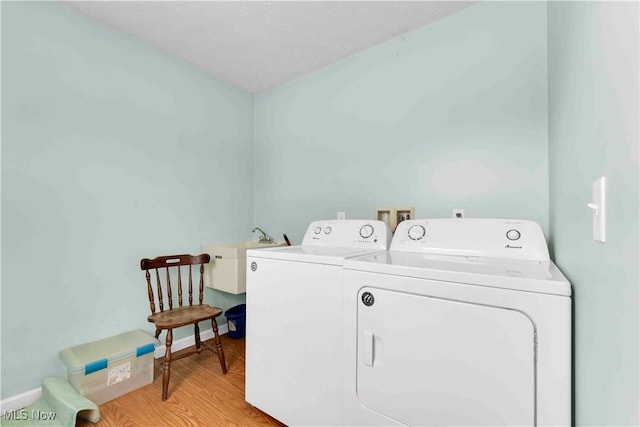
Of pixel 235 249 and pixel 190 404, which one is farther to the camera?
pixel 235 249

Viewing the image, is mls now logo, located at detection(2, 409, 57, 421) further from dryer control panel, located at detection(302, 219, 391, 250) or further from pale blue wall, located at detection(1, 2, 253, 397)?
dryer control panel, located at detection(302, 219, 391, 250)

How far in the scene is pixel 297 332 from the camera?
130 cm

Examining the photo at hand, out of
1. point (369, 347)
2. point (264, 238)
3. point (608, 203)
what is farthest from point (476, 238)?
point (264, 238)

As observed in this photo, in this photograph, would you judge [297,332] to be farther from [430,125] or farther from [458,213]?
[430,125]

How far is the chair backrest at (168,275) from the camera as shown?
1956 mm

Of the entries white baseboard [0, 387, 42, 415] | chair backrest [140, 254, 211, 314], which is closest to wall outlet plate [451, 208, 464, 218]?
chair backrest [140, 254, 211, 314]

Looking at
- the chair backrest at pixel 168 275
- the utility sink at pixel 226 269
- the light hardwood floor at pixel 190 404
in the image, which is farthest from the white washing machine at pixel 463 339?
the chair backrest at pixel 168 275

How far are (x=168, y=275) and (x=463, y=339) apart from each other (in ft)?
6.59

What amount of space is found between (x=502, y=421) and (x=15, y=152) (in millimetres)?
2491

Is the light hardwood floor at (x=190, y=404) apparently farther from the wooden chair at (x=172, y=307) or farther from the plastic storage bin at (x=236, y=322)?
the plastic storage bin at (x=236, y=322)

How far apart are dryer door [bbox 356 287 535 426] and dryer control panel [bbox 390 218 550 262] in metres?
0.47

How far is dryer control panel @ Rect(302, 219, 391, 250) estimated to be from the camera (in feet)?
5.16

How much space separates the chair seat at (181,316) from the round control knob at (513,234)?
1782 millimetres

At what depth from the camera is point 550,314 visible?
0.77 metres
